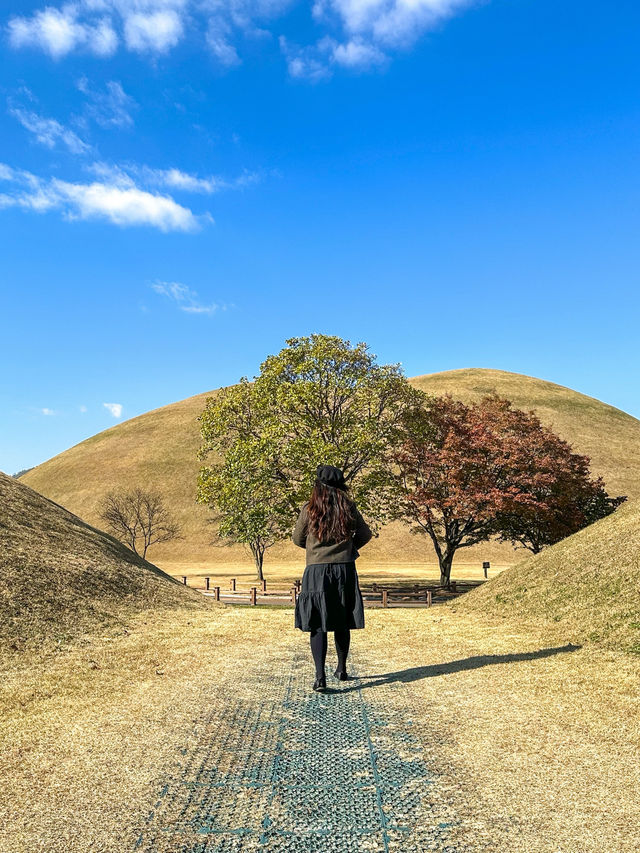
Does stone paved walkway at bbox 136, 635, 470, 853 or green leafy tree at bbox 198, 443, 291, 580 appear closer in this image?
stone paved walkway at bbox 136, 635, 470, 853

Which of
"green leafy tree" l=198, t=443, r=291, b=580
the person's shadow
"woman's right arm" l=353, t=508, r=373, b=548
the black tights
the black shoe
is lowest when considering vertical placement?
the person's shadow

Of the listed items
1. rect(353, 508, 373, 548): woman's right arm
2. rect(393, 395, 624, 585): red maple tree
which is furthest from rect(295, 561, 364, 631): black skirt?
rect(393, 395, 624, 585): red maple tree

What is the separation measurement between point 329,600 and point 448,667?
3598mm

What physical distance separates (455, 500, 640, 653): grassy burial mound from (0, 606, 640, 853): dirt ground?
3.41 feet

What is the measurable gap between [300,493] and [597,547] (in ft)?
55.3

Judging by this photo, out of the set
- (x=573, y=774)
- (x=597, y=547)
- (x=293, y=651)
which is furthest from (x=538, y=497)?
(x=573, y=774)

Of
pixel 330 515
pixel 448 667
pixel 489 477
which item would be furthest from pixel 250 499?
pixel 330 515

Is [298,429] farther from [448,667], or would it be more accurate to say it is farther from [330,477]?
[330,477]

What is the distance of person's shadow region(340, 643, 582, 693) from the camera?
10.7m

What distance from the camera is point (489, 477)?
123 ft

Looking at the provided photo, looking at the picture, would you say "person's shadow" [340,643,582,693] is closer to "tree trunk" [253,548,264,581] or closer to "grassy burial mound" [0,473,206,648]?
"grassy burial mound" [0,473,206,648]

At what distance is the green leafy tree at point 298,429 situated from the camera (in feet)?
114

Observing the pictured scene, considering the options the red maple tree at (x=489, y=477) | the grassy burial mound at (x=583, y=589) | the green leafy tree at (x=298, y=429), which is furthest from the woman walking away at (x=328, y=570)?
the red maple tree at (x=489, y=477)

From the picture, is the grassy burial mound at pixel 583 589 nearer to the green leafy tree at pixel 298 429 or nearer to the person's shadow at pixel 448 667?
the person's shadow at pixel 448 667
